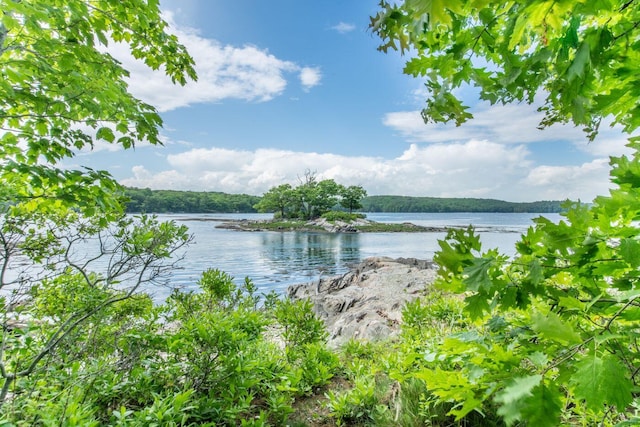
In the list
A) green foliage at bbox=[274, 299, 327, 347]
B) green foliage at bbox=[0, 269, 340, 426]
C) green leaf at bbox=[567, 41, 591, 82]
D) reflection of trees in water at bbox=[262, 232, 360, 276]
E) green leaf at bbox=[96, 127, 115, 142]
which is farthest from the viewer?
reflection of trees in water at bbox=[262, 232, 360, 276]

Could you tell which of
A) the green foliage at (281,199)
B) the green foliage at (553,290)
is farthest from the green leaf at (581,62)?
the green foliage at (281,199)

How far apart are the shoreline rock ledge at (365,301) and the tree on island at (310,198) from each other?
50675 millimetres

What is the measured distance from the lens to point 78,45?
8.11 ft

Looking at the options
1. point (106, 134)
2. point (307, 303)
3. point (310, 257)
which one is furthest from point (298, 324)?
point (310, 257)

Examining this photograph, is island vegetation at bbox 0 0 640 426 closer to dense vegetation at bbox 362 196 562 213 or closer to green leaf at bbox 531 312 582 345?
green leaf at bbox 531 312 582 345

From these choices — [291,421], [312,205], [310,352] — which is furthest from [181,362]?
[312,205]

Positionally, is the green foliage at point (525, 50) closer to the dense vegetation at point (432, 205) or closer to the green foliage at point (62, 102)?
the green foliage at point (62, 102)

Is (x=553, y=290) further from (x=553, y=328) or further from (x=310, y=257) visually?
(x=310, y=257)

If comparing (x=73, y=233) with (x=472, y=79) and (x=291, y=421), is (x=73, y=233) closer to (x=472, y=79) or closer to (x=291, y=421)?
(x=291, y=421)

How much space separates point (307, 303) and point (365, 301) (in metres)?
5.51

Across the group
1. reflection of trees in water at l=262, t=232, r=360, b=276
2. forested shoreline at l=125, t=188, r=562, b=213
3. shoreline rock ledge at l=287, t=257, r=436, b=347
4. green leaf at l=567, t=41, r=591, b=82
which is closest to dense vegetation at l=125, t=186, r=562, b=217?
forested shoreline at l=125, t=188, r=562, b=213

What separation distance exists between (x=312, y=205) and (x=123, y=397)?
64861mm

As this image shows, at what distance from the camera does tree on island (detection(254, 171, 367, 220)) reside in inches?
2625

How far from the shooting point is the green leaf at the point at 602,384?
0.71 meters
